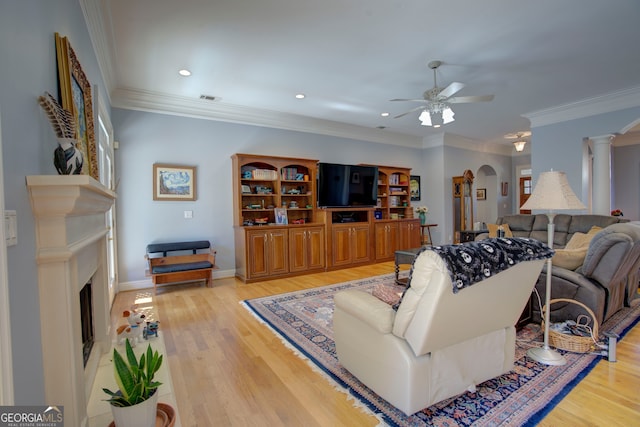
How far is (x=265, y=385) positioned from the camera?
6.92ft

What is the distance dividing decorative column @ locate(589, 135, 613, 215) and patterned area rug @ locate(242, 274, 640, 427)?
7.82ft

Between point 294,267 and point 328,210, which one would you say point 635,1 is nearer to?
point 328,210

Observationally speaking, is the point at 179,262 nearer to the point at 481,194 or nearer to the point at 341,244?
the point at 341,244

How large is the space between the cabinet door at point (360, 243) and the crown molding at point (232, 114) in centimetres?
199

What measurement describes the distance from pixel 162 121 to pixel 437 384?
482 cm

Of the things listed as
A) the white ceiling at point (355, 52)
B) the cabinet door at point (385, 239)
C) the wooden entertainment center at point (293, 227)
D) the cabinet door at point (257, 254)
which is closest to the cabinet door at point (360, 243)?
the wooden entertainment center at point (293, 227)

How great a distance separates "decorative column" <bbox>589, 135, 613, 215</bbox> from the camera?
4.98 meters

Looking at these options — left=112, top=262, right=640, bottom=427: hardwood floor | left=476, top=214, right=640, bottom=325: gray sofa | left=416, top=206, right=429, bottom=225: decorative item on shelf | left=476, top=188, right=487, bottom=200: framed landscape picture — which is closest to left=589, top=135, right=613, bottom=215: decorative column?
left=476, top=214, right=640, bottom=325: gray sofa

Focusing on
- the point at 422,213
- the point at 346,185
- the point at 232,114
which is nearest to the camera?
the point at 232,114

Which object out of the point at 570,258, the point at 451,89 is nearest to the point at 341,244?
the point at 451,89

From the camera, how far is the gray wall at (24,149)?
0.98 metres

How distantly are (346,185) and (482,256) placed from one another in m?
4.45

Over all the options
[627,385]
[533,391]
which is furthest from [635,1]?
[533,391]

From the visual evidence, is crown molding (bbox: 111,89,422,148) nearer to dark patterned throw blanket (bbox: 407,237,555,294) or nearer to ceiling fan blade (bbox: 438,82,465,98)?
ceiling fan blade (bbox: 438,82,465,98)
